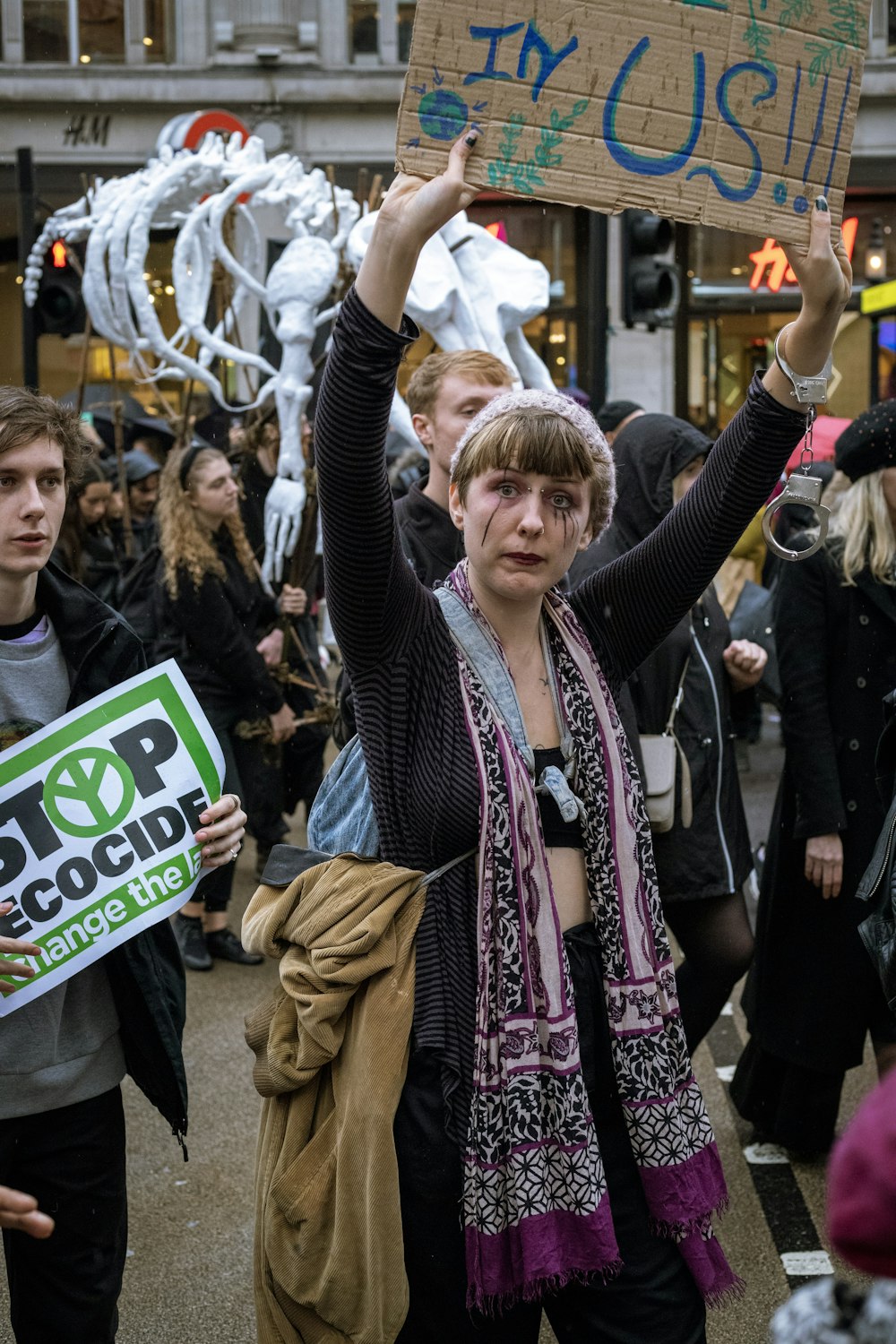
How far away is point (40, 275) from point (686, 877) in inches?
344

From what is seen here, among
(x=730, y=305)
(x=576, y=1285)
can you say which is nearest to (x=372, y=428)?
(x=576, y=1285)

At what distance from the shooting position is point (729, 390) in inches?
789

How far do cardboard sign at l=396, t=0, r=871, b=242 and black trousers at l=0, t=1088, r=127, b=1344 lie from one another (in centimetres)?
160

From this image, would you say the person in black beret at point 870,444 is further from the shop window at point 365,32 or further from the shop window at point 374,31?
the shop window at point 365,32

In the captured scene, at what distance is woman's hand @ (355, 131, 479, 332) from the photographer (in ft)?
6.74

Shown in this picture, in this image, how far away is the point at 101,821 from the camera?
253cm

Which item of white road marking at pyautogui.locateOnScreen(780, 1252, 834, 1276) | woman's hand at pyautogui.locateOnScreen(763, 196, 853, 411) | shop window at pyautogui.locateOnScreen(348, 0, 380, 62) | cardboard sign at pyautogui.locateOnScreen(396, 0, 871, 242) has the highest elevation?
shop window at pyautogui.locateOnScreen(348, 0, 380, 62)

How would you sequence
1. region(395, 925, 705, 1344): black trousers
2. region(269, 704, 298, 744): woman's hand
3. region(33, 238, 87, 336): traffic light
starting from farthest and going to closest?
region(33, 238, 87, 336): traffic light, region(269, 704, 298, 744): woman's hand, region(395, 925, 705, 1344): black trousers

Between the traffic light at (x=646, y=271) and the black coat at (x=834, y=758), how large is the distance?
Result: 593 cm

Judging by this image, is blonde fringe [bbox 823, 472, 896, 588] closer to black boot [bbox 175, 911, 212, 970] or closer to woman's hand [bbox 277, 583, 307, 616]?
black boot [bbox 175, 911, 212, 970]

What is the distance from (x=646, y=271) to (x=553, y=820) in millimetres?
8046

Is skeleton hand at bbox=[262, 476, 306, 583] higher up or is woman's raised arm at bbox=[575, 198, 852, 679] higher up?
woman's raised arm at bbox=[575, 198, 852, 679]

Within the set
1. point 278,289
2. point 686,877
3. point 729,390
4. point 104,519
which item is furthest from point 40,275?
point 729,390

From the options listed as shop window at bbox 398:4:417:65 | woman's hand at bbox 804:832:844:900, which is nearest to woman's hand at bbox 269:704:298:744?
woman's hand at bbox 804:832:844:900
